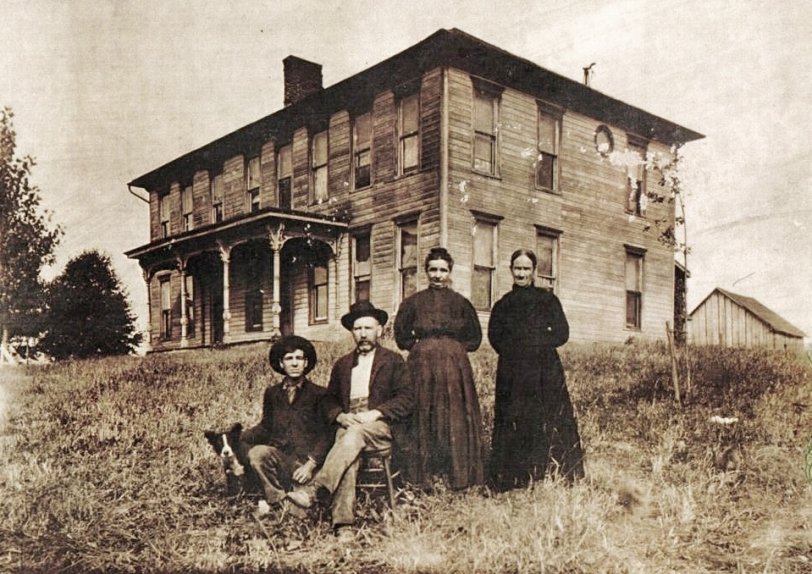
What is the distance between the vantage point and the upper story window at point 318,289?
575cm

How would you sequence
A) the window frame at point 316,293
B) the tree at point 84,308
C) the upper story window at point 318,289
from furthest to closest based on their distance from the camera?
the upper story window at point 318,289 → the window frame at point 316,293 → the tree at point 84,308

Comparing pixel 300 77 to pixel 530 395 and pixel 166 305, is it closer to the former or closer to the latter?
pixel 166 305

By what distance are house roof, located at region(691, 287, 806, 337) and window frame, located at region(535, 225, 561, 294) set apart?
41.7 inches

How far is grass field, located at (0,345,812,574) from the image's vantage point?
138 inches

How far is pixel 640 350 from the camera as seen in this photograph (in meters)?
5.50

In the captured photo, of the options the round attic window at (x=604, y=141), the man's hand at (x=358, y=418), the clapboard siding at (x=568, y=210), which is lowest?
the man's hand at (x=358, y=418)

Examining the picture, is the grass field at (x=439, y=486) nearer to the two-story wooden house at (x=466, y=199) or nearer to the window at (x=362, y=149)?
the two-story wooden house at (x=466, y=199)

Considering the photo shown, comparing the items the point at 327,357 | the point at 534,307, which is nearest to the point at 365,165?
the point at 327,357

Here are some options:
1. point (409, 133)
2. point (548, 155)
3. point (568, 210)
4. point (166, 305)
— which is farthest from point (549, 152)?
point (166, 305)

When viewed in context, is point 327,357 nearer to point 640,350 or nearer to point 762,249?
point 640,350

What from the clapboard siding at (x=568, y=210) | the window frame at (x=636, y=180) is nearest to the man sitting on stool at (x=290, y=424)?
the clapboard siding at (x=568, y=210)

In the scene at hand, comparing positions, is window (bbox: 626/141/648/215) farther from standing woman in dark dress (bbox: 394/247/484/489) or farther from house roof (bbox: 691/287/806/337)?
standing woman in dark dress (bbox: 394/247/484/489)

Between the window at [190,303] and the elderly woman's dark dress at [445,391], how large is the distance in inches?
107

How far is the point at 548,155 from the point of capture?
16.8ft
